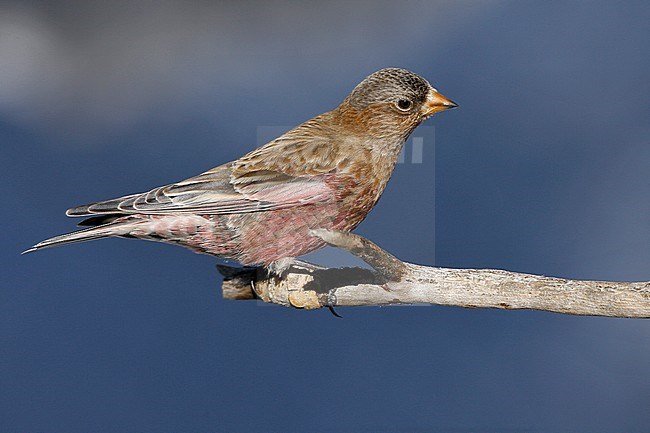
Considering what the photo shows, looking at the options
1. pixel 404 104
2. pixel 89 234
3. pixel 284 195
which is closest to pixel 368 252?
pixel 284 195

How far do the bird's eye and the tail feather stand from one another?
56 centimetres

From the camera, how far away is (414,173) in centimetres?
154

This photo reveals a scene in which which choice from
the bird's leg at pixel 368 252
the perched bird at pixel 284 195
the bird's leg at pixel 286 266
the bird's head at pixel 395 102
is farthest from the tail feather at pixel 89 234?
the bird's head at pixel 395 102

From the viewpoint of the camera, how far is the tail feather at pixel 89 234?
1388mm

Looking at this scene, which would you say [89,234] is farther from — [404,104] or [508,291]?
[508,291]

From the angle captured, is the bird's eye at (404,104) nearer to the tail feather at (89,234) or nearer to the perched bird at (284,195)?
the perched bird at (284,195)

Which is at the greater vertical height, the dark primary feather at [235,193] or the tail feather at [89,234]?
the dark primary feather at [235,193]

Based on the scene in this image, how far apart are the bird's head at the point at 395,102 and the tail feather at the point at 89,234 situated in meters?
0.51

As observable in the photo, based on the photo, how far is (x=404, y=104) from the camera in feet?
4.78

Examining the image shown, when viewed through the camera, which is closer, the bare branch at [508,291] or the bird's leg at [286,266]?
the bare branch at [508,291]

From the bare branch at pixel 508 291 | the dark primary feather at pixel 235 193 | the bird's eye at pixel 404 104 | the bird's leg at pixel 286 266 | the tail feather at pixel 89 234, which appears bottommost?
the bare branch at pixel 508 291

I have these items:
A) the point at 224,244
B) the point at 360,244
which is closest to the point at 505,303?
the point at 360,244

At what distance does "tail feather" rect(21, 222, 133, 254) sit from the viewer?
1.39 meters

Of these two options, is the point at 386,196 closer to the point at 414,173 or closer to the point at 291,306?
the point at 414,173
